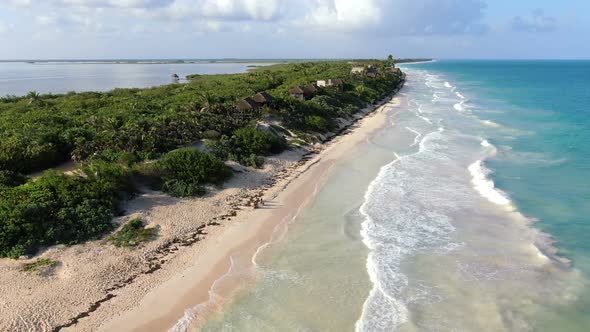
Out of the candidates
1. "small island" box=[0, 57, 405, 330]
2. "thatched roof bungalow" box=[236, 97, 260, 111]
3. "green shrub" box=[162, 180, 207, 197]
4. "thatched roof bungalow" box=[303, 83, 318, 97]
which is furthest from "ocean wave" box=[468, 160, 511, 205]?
"thatched roof bungalow" box=[303, 83, 318, 97]

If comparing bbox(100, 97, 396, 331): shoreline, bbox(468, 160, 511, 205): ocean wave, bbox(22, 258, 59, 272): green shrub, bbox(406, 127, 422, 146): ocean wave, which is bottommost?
bbox(100, 97, 396, 331): shoreline

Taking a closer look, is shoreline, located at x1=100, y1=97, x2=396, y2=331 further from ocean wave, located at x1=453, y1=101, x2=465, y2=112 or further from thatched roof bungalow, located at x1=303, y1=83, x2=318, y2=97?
ocean wave, located at x1=453, y1=101, x2=465, y2=112

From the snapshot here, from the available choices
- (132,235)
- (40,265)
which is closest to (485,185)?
(132,235)

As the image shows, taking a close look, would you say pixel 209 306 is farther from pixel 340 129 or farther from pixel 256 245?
pixel 340 129

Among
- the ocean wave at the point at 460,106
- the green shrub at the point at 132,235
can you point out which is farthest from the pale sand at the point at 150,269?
the ocean wave at the point at 460,106

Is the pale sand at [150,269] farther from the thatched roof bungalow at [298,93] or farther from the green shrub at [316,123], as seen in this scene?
the thatched roof bungalow at [298,93]

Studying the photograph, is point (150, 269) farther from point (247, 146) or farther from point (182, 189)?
point (247, 146)

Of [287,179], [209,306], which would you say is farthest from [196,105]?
[209,306]
